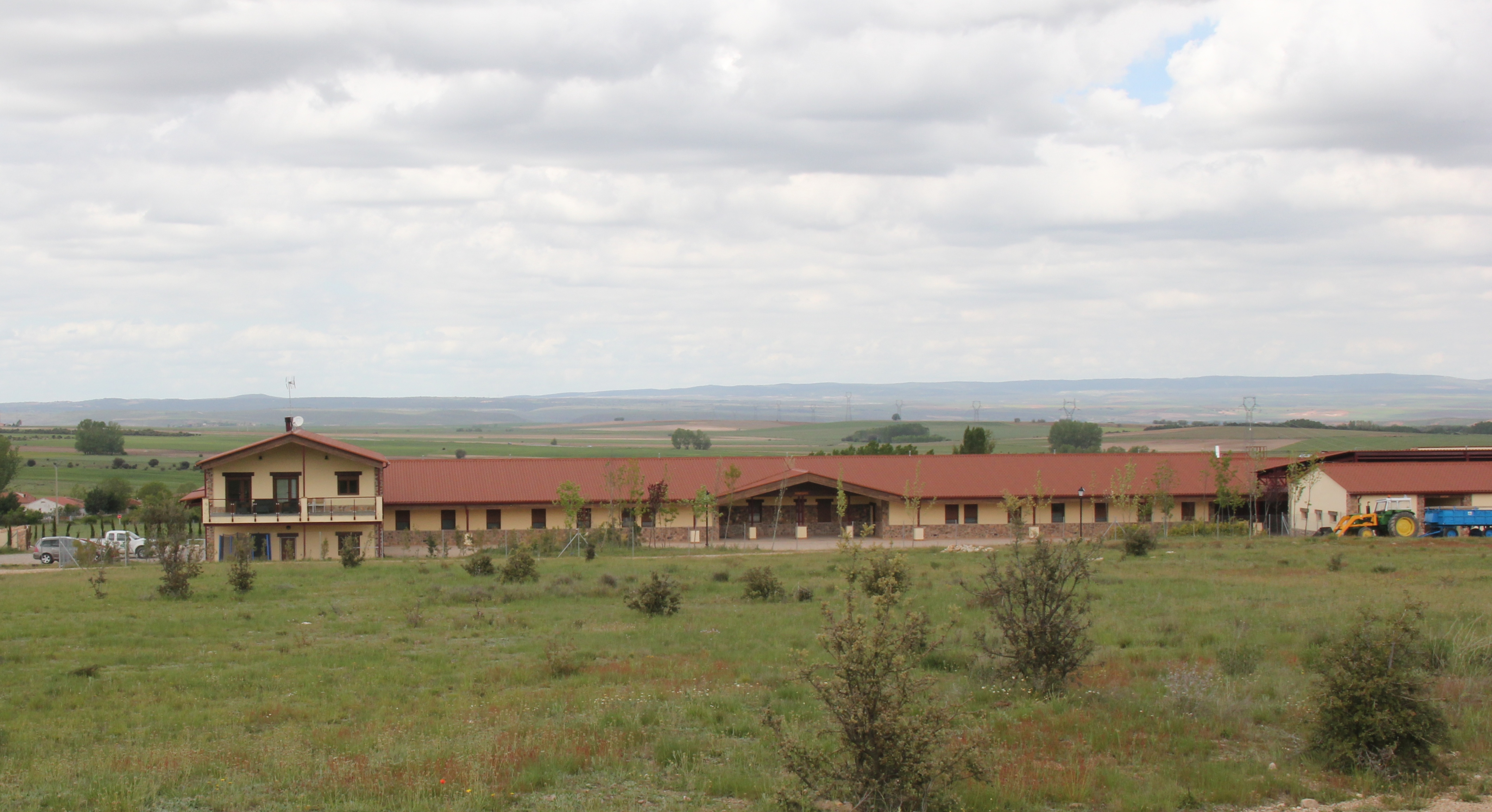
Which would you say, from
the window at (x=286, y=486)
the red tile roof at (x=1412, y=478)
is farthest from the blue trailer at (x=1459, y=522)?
the window at (x=286, y=486)

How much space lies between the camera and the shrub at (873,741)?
9336 mm

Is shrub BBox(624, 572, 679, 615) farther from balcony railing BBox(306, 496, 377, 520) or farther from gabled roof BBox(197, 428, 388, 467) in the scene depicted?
balcony railing BBox(306, 496, 377, 520)

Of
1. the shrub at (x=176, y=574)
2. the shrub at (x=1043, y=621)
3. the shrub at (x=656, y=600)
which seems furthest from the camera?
the shrub at (x=176, y=574)

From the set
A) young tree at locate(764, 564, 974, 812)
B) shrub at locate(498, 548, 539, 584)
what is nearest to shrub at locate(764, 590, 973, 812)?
young tree at locate(764, 564, 974, 812)

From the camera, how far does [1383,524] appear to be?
45.5 metres

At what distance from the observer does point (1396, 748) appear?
35.9 feet

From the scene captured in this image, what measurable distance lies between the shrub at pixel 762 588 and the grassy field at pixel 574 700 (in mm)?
910

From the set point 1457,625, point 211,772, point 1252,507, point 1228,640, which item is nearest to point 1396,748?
point 1228,640

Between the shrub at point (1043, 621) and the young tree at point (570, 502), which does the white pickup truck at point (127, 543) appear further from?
the shrub at point (1043, 621)

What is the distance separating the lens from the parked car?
152ft

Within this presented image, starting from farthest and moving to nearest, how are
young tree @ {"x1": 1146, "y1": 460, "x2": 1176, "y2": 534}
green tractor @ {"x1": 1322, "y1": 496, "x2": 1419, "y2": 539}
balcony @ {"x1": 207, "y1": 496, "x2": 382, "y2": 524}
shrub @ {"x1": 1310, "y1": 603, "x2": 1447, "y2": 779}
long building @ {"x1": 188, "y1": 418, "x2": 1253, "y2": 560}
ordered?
1. young tree @ {"x1": 1146, "y1": 460, "x2": 1176, "y2": 534}
2. long building @ {"x1": 188, "y1": 418, "x2": 1253, "y2": 560}
3. balcony @ {"x1": 207, "y1": 496, "x2": 382, "y2": 524}
4. green tractor @ {"x1": 1322, "y1": 496, "x2": 1419, "y2": 539}
5. shrub @ {"x1": 1310, "y1": 603, "x2": 1447, "y2": 779}

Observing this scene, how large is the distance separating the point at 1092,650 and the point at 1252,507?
38.7 metres

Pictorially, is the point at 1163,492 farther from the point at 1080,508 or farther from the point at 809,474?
the point at 809,474

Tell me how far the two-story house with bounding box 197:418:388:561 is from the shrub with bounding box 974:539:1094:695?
36.2 meters
